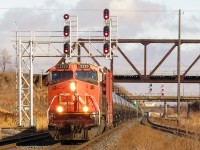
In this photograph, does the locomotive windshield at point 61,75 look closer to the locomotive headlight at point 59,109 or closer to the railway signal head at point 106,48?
the locomotive headlight at point 59,109

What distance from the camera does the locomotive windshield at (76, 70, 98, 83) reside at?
21203 millimetres

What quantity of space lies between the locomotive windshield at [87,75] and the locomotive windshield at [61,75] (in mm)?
376

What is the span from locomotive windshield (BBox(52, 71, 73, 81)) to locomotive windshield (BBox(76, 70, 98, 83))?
376 mm

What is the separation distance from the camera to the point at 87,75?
2131cm

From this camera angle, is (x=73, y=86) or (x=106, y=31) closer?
(x=73, y=86)

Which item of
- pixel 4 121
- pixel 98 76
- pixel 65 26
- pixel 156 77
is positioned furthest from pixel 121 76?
pixel 98 76

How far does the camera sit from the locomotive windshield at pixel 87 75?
21203 mm

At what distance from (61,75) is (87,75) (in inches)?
48.1

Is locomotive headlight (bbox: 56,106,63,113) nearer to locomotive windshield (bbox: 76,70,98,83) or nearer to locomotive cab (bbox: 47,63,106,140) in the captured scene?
locomotive cab (bbox: 47,63,106,140)

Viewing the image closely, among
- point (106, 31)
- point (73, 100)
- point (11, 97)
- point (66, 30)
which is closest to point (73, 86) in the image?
point (73, 100)

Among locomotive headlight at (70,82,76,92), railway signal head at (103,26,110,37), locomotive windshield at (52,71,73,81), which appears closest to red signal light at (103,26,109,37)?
railway signal head at (103,26,110,37)

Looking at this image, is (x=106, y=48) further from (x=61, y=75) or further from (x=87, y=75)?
(x=61, y=75)

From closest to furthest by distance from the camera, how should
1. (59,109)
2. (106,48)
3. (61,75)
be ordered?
(59,109) → (61,75) → (106,48)

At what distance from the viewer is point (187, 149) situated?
15.8 m
